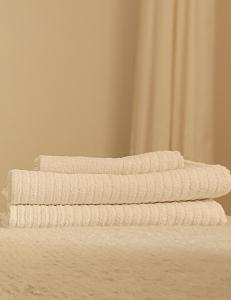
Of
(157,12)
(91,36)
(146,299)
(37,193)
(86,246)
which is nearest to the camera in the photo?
(146,299)

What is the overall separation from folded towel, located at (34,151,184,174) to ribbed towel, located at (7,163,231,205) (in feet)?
0.18

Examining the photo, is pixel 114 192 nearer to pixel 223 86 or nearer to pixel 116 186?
pixel 116 186

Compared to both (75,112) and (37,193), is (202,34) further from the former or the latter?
(37,193)

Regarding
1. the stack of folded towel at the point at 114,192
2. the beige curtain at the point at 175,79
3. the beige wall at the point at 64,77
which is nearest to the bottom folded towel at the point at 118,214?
the stack of folded towel at the point at 114,192

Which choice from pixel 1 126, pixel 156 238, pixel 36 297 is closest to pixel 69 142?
pixel 1 126

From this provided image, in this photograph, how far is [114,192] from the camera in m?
0.95

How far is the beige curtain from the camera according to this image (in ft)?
5.84

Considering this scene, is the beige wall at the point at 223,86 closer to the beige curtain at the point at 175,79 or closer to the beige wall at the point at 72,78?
the beige wall at the point at 72,78

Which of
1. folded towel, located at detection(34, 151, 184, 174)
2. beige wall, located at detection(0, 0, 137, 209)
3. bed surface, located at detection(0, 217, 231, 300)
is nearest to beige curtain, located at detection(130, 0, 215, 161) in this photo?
beige wall, located at detection(0, 0, 137, 209)

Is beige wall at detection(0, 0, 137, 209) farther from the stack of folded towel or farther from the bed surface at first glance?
the bed surface

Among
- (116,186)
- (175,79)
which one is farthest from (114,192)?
(175,79)

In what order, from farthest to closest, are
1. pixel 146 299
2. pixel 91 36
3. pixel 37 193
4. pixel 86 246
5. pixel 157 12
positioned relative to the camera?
1. pixel 91 36
2. pixel 157 12
3. pixel 37 193
4. pixel 86 246
5. pixel 146 299

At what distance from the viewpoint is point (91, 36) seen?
6.35 feet

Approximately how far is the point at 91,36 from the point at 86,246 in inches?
52.3
